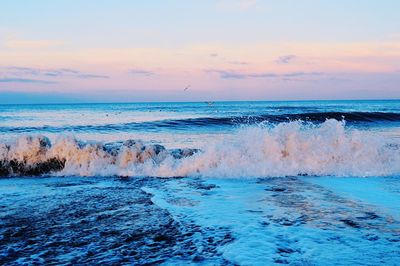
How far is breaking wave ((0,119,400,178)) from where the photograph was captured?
9.23 meters

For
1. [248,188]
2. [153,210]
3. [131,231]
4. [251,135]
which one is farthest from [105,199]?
[251,135]

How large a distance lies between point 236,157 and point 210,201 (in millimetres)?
3643

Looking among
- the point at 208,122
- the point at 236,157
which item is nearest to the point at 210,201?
the point at 236,157

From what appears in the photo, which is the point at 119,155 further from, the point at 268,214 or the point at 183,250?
the point at 183,250

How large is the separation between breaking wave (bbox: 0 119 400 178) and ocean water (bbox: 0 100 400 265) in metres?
0.03

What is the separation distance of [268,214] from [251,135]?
17.7 feet

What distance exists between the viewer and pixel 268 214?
5.20 m

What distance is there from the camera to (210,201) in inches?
239

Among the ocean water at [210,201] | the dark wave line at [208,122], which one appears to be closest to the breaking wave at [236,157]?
the ocean water at [210,201]

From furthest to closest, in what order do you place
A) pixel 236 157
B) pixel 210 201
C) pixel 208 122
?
pixel 208 122 < pixel 236 157 < pixel 210 201

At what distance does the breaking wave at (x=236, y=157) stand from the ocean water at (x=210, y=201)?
3 centimetres

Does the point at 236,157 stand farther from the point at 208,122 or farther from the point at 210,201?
the point at 208,122

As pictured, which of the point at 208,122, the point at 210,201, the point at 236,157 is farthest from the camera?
the point at 208,122

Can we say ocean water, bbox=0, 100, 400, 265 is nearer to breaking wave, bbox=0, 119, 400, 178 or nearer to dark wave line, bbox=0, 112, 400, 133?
breaking wave, bbox=0, 119, 400, 178
